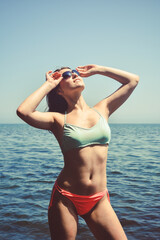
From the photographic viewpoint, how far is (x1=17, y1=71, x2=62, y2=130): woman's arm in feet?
10.1

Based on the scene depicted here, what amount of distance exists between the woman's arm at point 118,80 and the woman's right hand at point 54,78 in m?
0.37

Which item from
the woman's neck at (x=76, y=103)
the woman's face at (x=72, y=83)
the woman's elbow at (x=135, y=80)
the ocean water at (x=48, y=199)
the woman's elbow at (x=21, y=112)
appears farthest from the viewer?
the ocean water at (x=48, y=199)

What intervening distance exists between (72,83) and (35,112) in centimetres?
63

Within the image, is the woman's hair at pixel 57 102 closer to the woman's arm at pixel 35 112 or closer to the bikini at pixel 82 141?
the woman's arm at pixel 35 112

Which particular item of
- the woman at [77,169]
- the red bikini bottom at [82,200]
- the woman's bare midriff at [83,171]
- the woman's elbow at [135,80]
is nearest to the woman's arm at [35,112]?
the woman at [77,169]

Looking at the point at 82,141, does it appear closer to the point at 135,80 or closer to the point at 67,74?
the point at 67,74

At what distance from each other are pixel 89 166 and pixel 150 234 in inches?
171

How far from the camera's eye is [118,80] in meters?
3.68

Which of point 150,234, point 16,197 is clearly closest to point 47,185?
point 16,197

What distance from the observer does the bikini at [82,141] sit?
10.2 ft

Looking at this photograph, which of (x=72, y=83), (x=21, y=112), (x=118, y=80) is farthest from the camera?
(x=118, y=80)

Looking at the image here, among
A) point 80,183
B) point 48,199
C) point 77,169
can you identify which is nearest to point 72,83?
point 77,169

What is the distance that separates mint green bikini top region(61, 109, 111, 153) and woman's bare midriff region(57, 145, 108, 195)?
63 millimetres

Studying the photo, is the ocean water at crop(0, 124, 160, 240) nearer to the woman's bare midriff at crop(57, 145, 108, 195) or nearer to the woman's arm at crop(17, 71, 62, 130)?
the woman's bare midriff at crop(57, 145, 108, 195)
